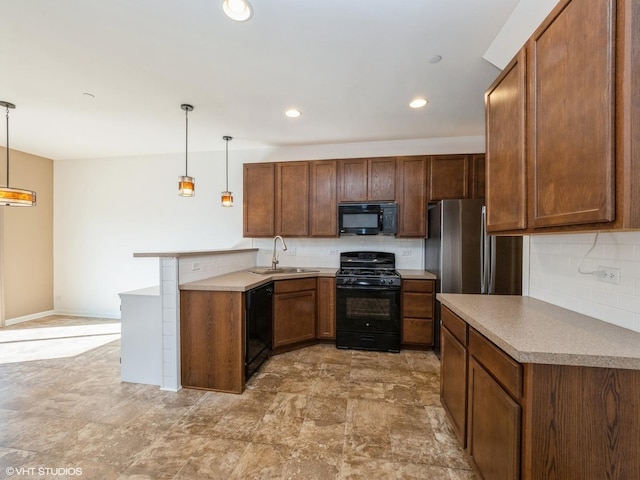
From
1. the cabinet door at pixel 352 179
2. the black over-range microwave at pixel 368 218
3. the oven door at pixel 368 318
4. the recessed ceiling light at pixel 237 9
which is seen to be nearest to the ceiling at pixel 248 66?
the recessed ceiling light at pixel 237 9

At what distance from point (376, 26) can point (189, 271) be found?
2395 mm

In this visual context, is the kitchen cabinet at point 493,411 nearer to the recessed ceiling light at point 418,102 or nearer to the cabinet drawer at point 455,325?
the cabinet drawer at point 455,325

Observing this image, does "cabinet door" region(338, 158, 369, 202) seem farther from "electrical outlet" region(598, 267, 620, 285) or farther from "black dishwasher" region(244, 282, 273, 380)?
"electrical outlet" region(598, 267, 620, 285)

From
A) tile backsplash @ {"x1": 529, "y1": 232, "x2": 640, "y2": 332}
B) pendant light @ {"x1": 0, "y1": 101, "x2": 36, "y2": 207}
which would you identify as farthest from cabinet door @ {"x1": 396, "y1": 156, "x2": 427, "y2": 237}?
pendant light @ {"x1": 0, "y1": 101, "x2": 36, "y2": 207}

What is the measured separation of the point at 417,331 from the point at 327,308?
1.10 meters

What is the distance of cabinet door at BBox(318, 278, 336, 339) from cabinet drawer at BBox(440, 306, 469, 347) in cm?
162

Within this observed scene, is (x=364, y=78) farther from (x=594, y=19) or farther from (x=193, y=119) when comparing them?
(x=193, y=119)

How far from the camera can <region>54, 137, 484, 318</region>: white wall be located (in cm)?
421

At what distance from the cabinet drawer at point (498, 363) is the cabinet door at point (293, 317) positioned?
82.2 inches

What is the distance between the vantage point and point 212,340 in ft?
7.83

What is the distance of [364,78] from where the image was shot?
7.59 feet

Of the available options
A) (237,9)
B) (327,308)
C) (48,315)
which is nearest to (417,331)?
(327,308)

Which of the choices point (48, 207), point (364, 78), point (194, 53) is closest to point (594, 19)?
point (364, 78)

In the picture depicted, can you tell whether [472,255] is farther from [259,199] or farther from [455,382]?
[259,199]
